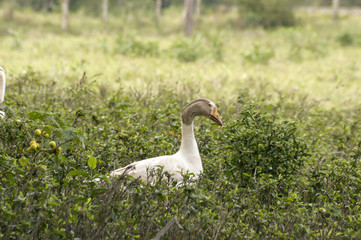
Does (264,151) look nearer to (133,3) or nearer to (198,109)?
(198,109)

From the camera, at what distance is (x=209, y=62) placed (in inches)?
714

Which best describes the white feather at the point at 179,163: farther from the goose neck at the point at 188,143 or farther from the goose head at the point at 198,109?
the goose head at the point at 198,109

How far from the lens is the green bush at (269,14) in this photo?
1284 inches

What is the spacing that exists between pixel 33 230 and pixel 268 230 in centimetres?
155

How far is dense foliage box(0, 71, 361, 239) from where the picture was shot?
3.09 meters

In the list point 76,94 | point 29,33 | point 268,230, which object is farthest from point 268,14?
point 268,230

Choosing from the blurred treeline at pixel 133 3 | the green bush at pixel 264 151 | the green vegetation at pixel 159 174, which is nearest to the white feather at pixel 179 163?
the green vegetation at pixel 159 174

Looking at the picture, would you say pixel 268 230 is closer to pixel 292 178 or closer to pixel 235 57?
pixel 292 178

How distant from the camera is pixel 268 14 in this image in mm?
32875

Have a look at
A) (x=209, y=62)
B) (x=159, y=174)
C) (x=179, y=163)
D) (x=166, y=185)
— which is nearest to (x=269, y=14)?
(x=209, y=62)

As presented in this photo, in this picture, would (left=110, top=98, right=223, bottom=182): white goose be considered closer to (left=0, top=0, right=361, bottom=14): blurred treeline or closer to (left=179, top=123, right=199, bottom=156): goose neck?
(left=179, top=123, right=199, bottom=156): goose neck

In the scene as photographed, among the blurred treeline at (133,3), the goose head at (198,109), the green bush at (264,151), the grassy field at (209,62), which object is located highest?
the goose head at (198,109)

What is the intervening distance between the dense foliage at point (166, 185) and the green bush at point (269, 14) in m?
26.7

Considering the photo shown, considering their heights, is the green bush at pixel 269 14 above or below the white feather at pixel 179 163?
below
